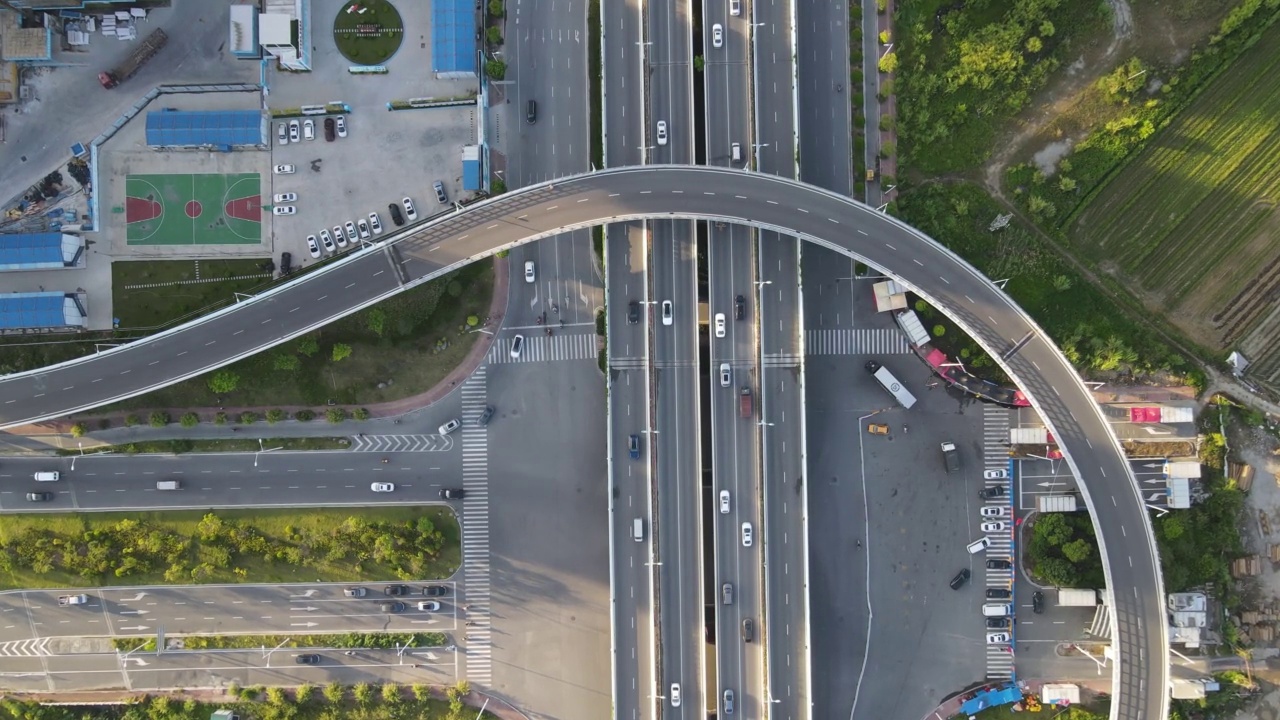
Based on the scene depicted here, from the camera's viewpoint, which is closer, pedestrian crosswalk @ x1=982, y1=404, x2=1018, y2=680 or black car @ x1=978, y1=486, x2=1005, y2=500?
black car @ x1=978, y1=486, x2=1005, y2=500

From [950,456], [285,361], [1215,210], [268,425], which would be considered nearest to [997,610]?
[950,456]

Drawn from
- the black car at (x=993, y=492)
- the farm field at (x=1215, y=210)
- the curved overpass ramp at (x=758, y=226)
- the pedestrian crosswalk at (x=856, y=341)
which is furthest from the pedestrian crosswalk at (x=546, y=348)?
the farm field at (x=1215, y=210)

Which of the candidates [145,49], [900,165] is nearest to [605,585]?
[900,165]

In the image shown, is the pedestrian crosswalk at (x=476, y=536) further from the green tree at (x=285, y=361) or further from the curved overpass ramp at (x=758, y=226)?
the green tree at (x=285, y=361)

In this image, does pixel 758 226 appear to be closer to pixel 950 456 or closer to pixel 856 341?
pixel 856 341

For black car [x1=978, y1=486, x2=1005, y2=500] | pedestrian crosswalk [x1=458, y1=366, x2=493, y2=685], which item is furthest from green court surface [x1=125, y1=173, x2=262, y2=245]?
black car [x1=978, y1=486, x2=1005, y2=500]

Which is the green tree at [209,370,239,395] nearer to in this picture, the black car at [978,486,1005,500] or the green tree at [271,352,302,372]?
the green tree at [271,352,302,372]

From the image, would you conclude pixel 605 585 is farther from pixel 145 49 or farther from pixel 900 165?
pixel 145 49
